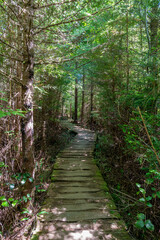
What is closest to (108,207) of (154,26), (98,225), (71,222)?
(98,225)

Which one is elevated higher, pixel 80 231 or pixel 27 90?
pixel 27 90

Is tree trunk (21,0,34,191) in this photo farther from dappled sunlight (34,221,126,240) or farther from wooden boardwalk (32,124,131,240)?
dappled sunlight (34,221,126,240)

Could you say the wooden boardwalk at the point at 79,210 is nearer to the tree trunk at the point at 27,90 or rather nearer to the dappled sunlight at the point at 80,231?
the dappled sunlight at the point at 80,231

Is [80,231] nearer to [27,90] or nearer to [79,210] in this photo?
[79,210]

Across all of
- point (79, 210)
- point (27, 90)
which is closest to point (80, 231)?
point (79, 210)

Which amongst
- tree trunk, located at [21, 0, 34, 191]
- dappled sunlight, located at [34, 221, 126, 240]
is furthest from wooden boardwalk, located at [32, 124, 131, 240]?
tree trunk, located at [21, 0, 34, 191]

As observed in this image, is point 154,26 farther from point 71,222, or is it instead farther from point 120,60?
point 71,222

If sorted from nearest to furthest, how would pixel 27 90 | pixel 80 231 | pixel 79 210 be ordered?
pixel 80 231
pixel 79 210
pixel 27 90

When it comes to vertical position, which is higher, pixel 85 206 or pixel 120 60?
pixel 120 60

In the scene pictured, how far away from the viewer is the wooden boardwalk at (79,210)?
233 centimetres

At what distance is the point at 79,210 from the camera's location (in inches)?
113

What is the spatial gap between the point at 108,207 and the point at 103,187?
712 mm

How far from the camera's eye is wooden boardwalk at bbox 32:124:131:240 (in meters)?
2.33

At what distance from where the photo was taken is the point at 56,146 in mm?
7766
